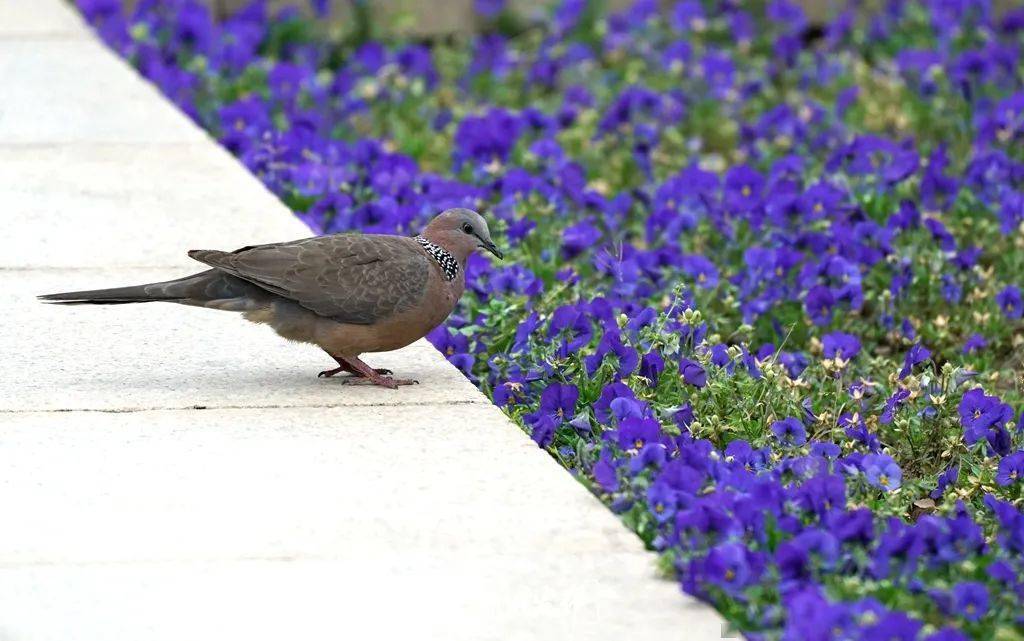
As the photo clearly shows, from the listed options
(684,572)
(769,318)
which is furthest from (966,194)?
(684,572)

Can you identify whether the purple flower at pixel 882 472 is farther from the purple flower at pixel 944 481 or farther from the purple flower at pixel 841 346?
the purple flower at pixel 841 346

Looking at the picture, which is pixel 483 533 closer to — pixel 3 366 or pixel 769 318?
pixel 3 366

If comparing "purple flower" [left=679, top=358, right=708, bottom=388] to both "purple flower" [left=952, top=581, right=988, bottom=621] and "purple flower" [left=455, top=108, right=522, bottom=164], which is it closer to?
"purple flower" [left=952, top=581, right=988, bottom=621]

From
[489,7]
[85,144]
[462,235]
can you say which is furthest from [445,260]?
[489,7]

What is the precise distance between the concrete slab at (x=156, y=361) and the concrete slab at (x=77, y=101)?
1.93 m

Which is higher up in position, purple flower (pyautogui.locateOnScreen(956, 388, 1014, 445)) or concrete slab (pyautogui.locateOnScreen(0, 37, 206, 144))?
purple flower (pyautogui.locateOnScreen(956, 388, 1014, 445))

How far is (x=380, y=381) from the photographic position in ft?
13.9

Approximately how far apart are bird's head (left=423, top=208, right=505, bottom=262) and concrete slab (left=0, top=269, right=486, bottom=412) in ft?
1.05

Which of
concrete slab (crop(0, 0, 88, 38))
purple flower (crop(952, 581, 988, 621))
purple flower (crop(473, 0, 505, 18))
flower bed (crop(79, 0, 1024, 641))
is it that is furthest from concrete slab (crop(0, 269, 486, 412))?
purple flower (crop(473, 0, 505, 18))

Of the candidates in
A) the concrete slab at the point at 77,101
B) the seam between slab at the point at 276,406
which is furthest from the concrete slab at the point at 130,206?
the seam between slab at the point at 276,406

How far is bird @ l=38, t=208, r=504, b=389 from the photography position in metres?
4.16

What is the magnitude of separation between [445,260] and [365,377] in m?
0.36

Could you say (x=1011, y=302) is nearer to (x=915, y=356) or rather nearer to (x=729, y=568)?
(x=915, y=356)

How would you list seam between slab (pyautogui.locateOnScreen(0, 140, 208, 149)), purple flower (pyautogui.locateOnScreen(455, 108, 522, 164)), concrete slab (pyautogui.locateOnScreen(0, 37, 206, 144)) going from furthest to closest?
1. purple flower (pyautogui.locateOnScreen(455, 108, 522, 164))
2. concrete slab (pyautogui.locateOnScreen(0, 37, 206, 144))
3. seam between slab (pyautogui.locateOnScreen(0, 140, 208, 149))
